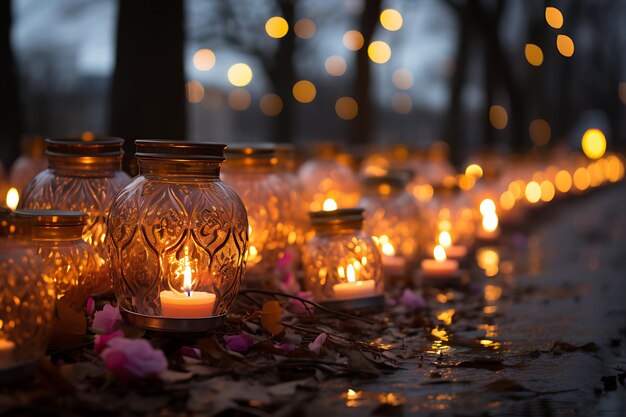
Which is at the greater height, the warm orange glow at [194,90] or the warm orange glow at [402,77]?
the warm orange glow at [402,77]

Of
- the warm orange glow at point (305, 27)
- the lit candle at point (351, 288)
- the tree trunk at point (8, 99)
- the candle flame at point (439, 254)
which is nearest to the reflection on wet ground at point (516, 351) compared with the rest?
the candle flame at point (439, 254)

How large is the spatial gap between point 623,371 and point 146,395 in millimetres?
2188

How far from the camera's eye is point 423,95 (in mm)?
52281

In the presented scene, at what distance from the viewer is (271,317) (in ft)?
13.7

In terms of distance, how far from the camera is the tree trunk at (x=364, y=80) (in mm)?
15227

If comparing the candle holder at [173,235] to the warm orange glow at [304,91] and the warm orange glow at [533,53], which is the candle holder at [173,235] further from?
the warm orange glow at [304,91]

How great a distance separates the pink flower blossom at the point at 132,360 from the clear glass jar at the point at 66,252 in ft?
2.45

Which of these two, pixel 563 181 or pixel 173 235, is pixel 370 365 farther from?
pixel 563 181

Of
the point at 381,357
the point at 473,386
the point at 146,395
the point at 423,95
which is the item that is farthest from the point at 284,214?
the point at 423,95

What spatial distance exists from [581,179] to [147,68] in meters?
21.1

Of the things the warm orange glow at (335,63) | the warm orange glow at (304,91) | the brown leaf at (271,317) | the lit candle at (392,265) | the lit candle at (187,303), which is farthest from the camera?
the warm orange glow at (304,91)

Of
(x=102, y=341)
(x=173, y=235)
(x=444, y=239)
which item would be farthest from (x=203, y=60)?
(x=102, y=341)

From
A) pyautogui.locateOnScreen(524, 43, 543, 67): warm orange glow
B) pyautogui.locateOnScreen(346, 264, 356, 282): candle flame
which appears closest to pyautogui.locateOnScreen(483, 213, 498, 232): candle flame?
pyautogui.locateOnScreen(346, 264, 356, 282): candle flame

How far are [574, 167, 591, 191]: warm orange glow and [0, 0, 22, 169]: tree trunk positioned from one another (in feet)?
56.7
